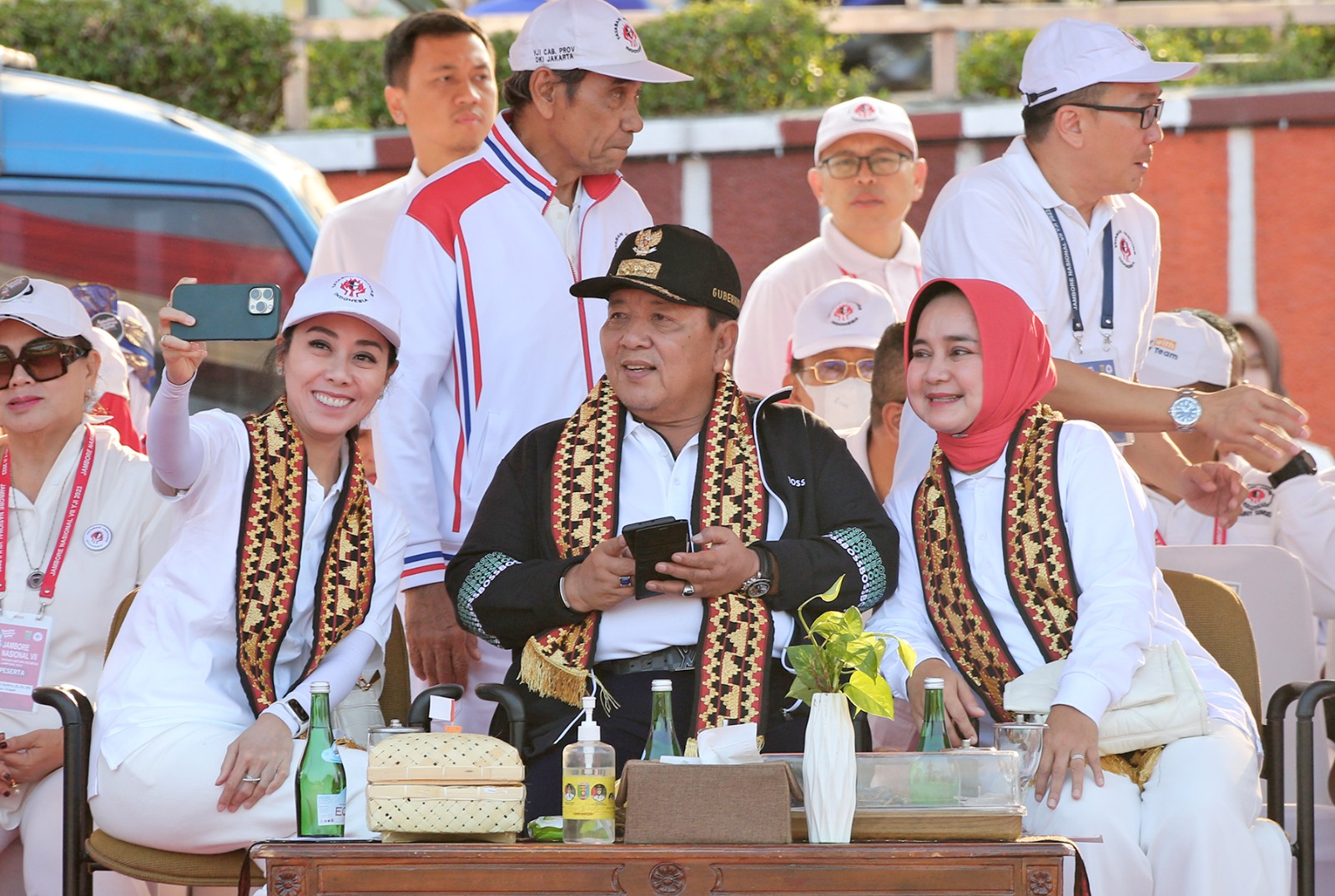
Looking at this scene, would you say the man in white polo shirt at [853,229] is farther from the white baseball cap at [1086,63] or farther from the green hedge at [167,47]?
the green hedge at [167,47]

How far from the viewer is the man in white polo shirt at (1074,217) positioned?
429cm

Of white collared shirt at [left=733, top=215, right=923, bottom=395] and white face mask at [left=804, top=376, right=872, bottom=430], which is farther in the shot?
white collared shirt at [left=733, top=215, right=923, bottom=395]

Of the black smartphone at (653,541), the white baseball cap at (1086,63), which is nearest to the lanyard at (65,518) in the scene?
the black smartphone at (653,541)

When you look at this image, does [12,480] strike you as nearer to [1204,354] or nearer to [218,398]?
[218,398]

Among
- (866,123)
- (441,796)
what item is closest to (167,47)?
(866,123)

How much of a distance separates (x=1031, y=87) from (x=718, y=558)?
64.8 inches

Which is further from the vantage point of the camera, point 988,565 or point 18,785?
point 18,785

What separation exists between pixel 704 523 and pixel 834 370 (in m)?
1.84

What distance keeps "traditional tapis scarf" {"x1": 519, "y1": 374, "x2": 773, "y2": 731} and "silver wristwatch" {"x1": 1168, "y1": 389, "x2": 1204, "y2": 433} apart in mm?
995

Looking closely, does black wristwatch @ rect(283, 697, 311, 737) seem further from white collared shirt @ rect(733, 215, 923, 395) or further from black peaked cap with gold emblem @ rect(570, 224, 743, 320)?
white collared shirt @ rect(733, 215, 923, 395)

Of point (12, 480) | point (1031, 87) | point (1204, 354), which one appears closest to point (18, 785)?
point (12, 480)

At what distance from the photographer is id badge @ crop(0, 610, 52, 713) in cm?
418

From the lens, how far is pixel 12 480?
4.49m

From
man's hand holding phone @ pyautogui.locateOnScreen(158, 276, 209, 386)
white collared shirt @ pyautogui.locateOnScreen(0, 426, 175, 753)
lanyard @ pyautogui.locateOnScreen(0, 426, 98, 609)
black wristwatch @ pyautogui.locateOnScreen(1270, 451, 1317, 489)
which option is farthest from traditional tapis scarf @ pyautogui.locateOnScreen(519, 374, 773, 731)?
black wristwatch @ pyautogui.locateOnScreen(1270, 451, 1317, 489)
